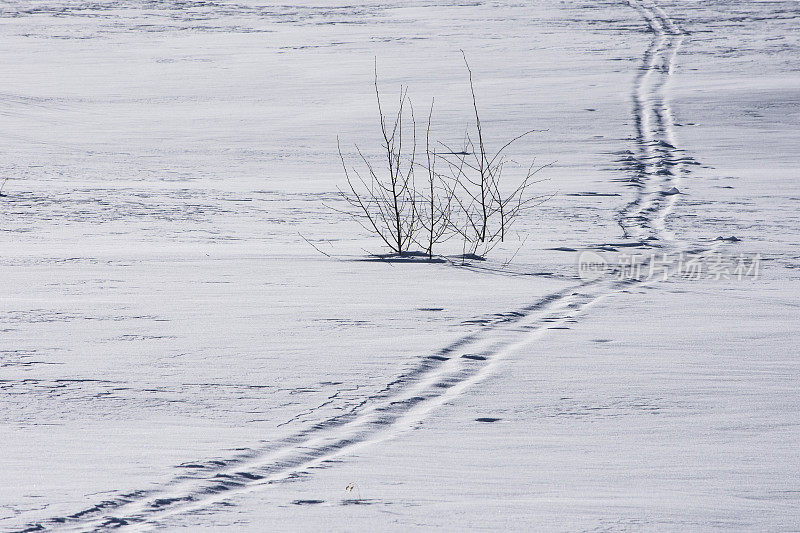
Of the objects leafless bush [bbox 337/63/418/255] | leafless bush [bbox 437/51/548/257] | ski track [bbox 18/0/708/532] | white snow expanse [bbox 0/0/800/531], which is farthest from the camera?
leafless bush [bbox 437/51/548/257]

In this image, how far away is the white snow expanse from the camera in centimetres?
280

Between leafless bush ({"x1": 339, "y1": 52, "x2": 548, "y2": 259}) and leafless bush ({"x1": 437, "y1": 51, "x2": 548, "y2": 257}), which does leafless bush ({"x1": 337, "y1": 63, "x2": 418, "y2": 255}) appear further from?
leafless bush ({"x1": 437, "y1": 51, "x2": 548, "y2": 257})

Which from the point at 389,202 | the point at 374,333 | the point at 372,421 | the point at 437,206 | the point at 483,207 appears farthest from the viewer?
the point at 389,202

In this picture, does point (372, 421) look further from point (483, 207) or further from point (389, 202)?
point (389, 202)

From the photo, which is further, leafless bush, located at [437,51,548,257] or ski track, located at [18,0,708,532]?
leafless bush, located at [437,51,548,257]

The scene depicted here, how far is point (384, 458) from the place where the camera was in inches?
120

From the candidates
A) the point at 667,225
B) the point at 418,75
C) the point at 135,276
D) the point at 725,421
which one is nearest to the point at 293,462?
the point at 725,421

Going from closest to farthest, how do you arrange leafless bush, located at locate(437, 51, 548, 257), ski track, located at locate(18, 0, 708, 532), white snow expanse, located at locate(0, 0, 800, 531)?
ski track, located at locate(18, 0, 708, 532), white snow expanse, located at locate(0, 0, 800, 531), leafless bush, located at locate(437, 51, 548, 257)

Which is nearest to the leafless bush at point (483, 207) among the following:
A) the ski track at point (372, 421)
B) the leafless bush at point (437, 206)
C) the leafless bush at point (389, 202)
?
the leafless bush at point (437, 206)

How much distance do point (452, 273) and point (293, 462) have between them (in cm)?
270

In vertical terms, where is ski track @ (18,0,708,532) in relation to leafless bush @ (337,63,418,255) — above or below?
below

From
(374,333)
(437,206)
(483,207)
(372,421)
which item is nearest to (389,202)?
(437,206)

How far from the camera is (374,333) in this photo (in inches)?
173

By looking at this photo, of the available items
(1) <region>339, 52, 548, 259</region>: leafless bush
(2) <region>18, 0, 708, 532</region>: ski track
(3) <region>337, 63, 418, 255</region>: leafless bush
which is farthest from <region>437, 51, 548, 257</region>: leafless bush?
(2) <region>18, 0, 708, 532</region>: ski track
